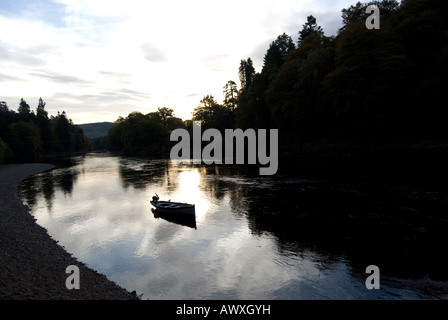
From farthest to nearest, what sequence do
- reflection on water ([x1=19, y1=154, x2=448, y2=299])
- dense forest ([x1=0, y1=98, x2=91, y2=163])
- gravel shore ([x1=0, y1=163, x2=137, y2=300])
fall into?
dense forest ([x1=0, y1=98, x2=91, y2=163]) < reflection on water ([x1=19, y1=154, x2=448, y2=299]) < gravel shore ([x1=0, y1=163, x2=137, y2=300])

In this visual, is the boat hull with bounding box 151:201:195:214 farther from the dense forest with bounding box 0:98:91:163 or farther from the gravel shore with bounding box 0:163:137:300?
the dense forest with bounding box 0:98:91:163

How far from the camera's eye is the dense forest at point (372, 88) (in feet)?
160

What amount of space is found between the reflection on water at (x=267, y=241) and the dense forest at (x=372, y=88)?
25.4 m

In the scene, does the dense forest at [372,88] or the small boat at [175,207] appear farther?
the dense forest at [372,88]

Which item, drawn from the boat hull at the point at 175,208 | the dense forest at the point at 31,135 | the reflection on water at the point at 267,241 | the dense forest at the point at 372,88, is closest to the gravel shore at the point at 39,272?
the reflection on water at the point at 267,241

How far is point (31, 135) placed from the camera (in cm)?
11269

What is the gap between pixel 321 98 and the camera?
204 ft

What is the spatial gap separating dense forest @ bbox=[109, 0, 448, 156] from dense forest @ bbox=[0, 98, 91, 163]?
2993 inches

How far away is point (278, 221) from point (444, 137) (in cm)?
3983

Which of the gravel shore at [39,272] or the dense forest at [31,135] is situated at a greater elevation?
the dense forest at [31,135]

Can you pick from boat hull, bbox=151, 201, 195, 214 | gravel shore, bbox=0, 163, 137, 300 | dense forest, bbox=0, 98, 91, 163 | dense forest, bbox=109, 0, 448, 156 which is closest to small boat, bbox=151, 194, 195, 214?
boat hull, bbox=151, 201, 195, 214

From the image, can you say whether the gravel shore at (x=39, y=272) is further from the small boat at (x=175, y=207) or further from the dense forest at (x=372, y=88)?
the dense forest at (x=372, y=88)

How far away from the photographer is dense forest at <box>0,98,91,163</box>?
348 ft

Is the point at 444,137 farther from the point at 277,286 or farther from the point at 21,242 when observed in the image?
the point at 21,242
